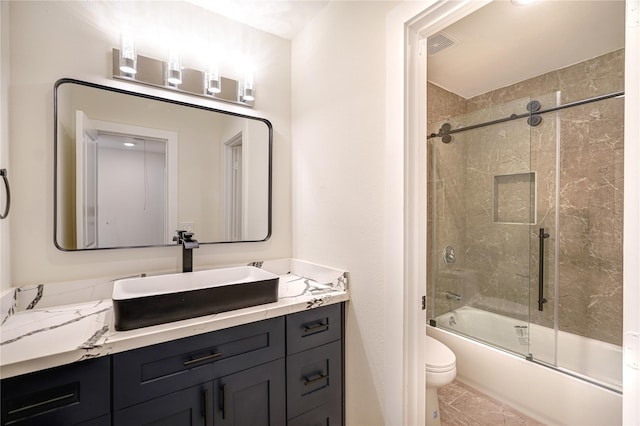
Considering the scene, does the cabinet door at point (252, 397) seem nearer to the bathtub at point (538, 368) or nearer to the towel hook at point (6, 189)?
the towel hook at point (6, 189)

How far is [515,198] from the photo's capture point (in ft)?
7.84

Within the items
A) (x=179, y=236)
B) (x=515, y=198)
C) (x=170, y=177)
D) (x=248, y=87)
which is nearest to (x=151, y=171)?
(x=170, y=177)

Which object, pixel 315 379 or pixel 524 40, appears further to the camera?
pixel 524 40

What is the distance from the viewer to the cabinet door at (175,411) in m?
0.97

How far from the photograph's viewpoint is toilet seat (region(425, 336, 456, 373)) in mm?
1550

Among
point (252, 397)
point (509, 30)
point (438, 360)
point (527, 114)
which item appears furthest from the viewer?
point (527, 114)

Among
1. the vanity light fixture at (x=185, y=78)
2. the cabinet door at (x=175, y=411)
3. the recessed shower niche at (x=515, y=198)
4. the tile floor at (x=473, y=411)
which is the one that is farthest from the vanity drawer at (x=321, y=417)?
the recessed shower niche at (x=515, y=198)

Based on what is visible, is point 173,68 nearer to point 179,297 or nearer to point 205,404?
point 179,297

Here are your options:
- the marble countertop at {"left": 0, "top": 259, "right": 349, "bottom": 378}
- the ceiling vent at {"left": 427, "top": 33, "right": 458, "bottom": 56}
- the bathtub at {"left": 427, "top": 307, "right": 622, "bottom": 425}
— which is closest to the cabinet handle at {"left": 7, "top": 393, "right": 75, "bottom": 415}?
the marble countertop at {"left": 0, "top": 259, "right": 349, "bottom": 378}

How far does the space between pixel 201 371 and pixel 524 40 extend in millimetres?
2585

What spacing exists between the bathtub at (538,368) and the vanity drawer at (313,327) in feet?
4.15

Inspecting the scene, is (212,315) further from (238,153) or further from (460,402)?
(460,402)

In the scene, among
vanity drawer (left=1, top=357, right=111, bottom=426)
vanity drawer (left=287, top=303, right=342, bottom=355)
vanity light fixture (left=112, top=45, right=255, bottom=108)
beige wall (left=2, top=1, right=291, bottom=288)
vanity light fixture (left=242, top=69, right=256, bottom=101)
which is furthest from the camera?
vanity light fixture (left=242, top=69, right=256, bottom=101)

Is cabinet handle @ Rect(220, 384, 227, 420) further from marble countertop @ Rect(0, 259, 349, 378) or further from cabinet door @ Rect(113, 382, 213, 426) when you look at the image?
marble countertop @ Rect(0, 259, 349, 378)
